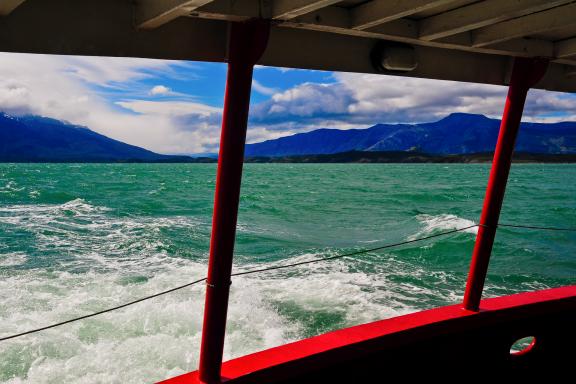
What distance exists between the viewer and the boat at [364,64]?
2098mm

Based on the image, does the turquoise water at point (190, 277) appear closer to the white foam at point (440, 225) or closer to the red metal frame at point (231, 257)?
the white foam at point (440, 225)

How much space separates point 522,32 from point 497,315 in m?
1.77

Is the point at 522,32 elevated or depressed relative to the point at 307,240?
elevated

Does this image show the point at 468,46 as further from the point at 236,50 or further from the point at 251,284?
the point at 251,284

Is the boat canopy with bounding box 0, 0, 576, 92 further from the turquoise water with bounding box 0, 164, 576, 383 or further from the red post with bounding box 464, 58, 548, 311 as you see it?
the turquoise water with bounding box 0, 164, 576, 383

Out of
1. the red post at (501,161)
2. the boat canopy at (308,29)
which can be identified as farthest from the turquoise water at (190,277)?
the boat canopy at (308,29)

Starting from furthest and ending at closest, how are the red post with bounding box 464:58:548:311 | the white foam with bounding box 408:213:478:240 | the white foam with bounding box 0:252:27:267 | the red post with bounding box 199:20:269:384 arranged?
1. the white foam with bounding box 408:213:478:240
2. the white foam with bounding box 0:252:27:267
3. the red post with bounding box 464:58:548:311
4. the red post with bounding box 199:20:269:384

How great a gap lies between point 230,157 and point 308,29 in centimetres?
75

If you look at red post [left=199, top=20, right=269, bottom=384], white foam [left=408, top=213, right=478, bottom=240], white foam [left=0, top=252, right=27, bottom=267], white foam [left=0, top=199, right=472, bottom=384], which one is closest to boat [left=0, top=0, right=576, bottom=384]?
red post [left=199, top=20, right=269, bottom=384]

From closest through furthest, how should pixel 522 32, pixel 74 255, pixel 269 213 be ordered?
pixel 522 32 < pixel 74 255 < pixel 269 213

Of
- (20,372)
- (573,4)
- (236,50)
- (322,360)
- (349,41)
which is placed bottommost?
(20,372)

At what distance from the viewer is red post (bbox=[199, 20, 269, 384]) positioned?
2.26 meters

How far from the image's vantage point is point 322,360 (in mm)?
2738

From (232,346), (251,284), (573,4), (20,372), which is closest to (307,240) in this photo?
(251,284)
